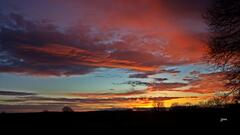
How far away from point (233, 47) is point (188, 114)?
7.90 meters

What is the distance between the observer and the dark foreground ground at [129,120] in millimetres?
24562

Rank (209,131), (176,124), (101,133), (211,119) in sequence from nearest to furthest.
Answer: (101,133) < (209,131) < (176,124) < (211,119)

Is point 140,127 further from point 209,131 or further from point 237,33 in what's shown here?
point 237,33

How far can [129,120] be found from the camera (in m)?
28.7

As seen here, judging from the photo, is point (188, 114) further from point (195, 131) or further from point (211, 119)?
point (195, 131)

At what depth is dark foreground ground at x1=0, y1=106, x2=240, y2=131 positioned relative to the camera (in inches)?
967

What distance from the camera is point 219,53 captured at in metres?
24.6

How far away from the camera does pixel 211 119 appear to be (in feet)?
95.5

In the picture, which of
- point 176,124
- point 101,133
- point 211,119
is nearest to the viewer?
point 101,133

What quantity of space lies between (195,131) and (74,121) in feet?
24.1

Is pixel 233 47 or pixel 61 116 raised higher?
pixel 233 47

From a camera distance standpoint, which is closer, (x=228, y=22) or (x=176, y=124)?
(x=228, y=22)

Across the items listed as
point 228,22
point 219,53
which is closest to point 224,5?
point 228,22

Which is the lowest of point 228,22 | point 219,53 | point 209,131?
point 209,131
